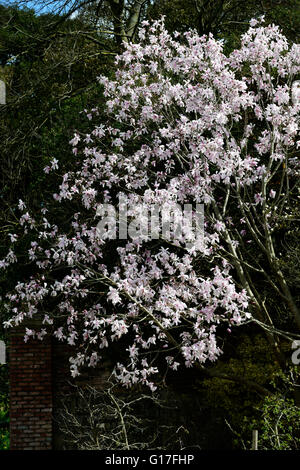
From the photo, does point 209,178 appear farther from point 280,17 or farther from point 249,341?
point 280,17

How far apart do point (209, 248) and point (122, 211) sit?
50.1 inches

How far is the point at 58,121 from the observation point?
10.4m

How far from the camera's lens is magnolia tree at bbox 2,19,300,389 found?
7.77 meters

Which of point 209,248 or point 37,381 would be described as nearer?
point 209,248

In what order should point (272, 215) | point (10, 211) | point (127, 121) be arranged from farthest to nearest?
point (10, 211) < point (127, 121) < point (272, 215)

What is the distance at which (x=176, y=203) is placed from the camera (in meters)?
8.13

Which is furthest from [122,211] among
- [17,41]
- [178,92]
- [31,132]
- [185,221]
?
[17,41]
